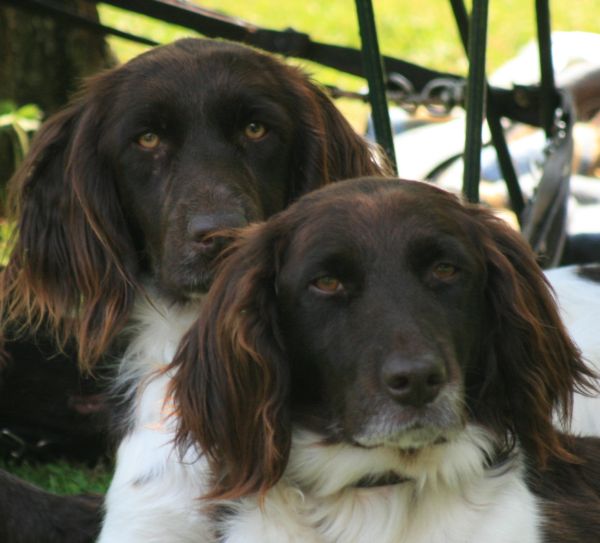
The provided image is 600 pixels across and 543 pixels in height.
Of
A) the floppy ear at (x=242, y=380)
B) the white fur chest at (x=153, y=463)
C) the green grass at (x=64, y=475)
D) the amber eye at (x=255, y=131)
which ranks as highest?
the amber eye at (x=255, y=131)

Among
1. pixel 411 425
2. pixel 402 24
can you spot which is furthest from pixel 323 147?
pixel 402 24

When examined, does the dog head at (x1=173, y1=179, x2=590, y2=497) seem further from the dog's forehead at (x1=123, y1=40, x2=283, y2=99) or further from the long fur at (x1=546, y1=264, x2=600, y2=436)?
the long fur at (x1=546, y1=264, x2=600, y2=436)

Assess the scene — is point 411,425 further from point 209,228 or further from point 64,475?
point 64,475

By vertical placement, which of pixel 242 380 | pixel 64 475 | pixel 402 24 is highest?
pixel 402 24

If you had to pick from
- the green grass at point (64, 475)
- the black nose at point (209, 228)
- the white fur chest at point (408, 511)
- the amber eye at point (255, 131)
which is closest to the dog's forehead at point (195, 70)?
the amber eye at point (255, 131)

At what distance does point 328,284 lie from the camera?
3.42 m

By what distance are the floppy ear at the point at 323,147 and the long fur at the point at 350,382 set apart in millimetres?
638

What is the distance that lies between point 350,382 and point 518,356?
498 mm

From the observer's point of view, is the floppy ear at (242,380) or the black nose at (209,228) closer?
the floppy ear at (242,380)

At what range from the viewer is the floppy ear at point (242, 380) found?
11.5ft

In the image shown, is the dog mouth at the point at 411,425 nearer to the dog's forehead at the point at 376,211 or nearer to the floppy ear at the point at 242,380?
the floppy ear at the point at 242,380

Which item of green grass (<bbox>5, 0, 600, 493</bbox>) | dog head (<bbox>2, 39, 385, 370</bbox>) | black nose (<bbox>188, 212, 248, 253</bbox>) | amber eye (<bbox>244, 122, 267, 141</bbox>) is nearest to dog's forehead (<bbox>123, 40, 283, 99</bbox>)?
dog head (<bbox>2, 39, 385, 370</bbox>)

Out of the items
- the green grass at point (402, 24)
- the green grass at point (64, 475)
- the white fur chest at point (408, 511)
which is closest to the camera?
the white fur chest at point (408, 511)

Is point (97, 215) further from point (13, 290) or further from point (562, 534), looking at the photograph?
point (562, 534)
